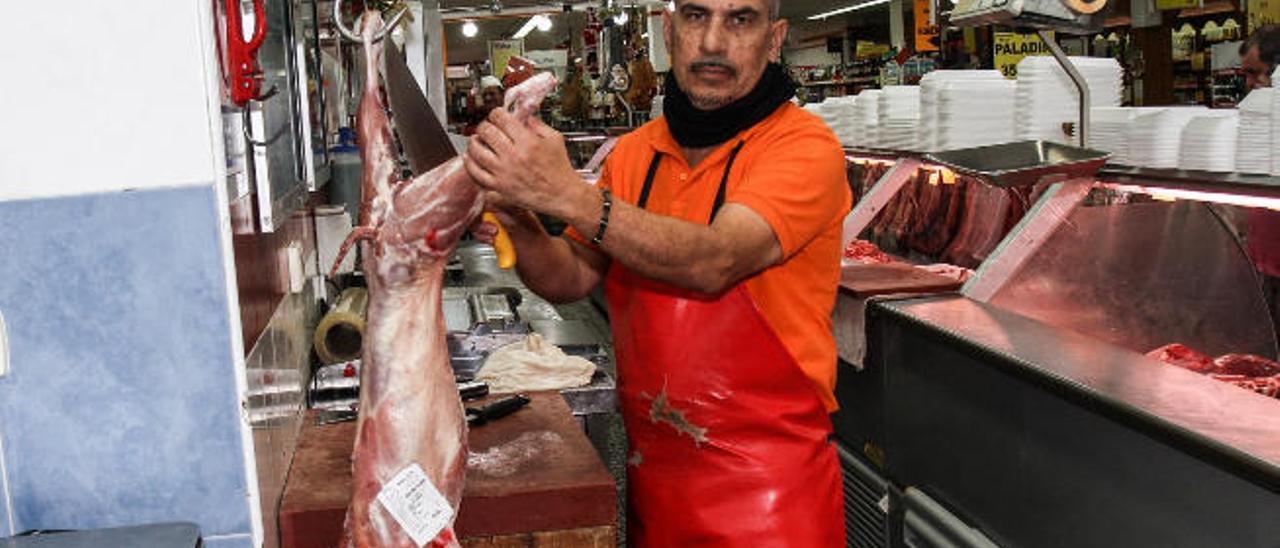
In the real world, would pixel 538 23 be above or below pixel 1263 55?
above

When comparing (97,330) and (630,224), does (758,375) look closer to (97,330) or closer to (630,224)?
(630,224)

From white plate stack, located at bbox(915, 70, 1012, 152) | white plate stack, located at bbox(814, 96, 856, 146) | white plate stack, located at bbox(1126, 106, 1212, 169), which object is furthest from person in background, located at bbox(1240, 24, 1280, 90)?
white plate stack, located at bbox(1126, 106, 1212, 169)

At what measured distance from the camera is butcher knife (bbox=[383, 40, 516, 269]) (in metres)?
1.81

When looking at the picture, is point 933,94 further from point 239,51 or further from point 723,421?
point 239,51

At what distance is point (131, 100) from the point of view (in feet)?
5.43

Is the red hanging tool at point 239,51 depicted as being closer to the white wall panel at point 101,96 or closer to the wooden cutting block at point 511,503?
the white wall panel at point 101,96

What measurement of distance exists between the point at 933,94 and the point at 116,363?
13.3 ft

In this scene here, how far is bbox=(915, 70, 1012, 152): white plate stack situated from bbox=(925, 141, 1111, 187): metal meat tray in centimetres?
82

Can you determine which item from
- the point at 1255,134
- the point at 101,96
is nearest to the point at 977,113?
the point at 1255,134

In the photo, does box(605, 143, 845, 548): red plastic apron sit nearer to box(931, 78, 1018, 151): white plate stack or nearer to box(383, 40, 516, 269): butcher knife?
box(383, 40, 516, 269): butcher knife

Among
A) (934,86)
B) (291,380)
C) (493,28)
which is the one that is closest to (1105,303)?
(934,86)

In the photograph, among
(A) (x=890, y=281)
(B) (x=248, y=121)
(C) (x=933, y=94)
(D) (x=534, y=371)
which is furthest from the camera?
(C) (x=933, y=94)

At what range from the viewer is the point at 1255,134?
332 cm

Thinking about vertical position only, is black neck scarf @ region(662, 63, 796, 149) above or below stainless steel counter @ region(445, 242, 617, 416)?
above
